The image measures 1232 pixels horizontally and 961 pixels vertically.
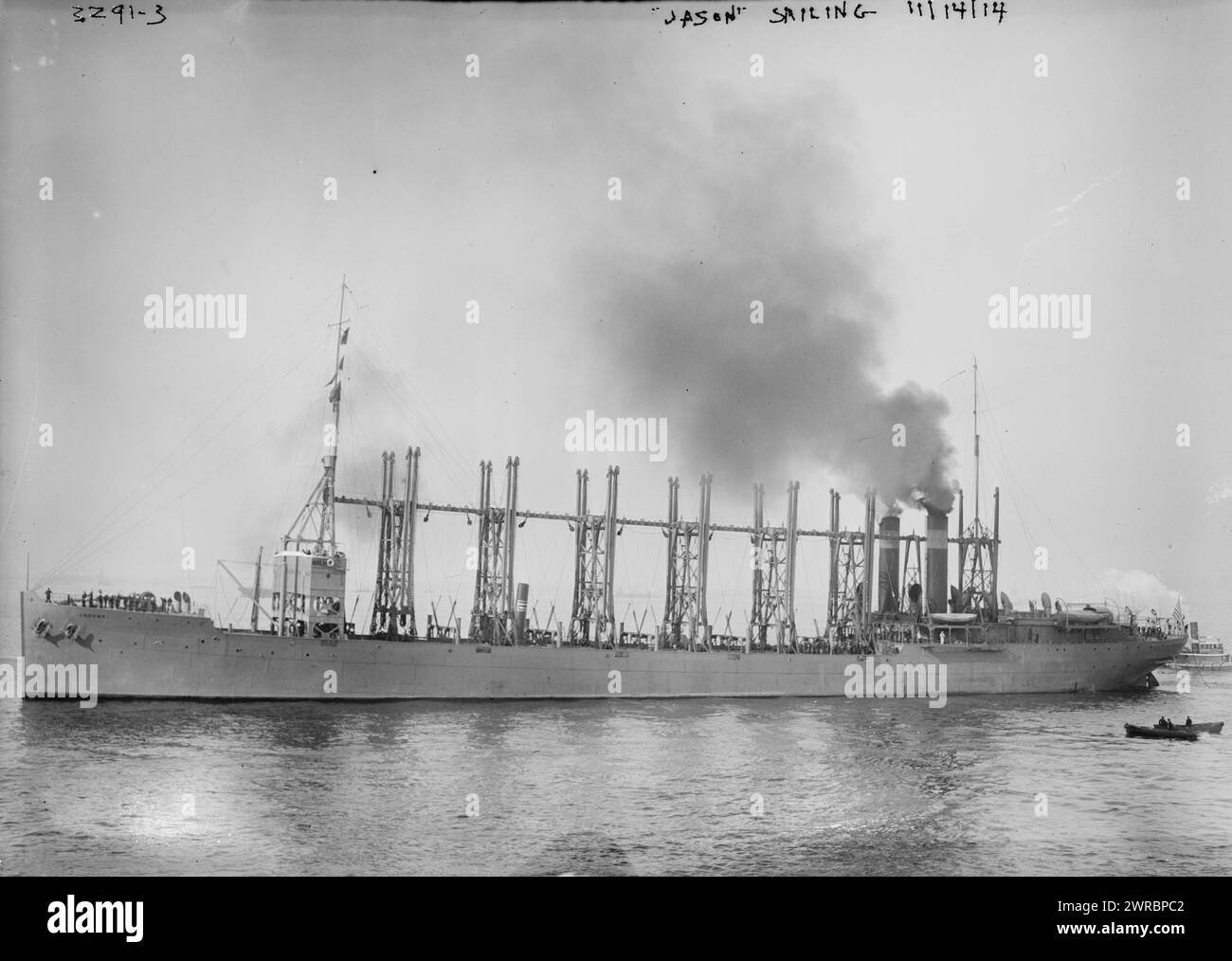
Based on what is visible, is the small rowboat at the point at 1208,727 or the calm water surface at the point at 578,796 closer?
the calm water surface at the point at 578,796

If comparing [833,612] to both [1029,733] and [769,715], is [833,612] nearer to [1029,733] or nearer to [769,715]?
[769,715]

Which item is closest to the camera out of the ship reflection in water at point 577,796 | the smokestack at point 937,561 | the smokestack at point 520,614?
the ship reflection in water at point 577,796

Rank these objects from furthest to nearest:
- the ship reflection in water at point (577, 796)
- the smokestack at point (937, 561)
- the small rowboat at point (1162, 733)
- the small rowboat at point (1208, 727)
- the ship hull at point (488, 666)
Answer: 1. the smokestack at point (937, 561)
2. the ship hull at point (488, 666)
3. the small rowboat at point (1208, 727)
4. the small rowboat at point (1162, 733)
5. the ship reflection in water at point (577, 796)

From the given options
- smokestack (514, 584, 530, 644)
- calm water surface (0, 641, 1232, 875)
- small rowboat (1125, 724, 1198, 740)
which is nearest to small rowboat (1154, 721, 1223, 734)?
small rowboat (1125, 724, 1198, 740)

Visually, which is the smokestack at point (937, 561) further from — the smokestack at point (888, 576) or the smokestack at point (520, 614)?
the smokestack at point (520, 614)

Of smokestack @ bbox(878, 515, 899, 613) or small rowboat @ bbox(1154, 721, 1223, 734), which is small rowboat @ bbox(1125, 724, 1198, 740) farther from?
smokestack @ bbox(878, 515, 899, 613)

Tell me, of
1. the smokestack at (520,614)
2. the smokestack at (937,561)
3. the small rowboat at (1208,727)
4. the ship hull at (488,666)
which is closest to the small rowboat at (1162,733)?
the small rowboat at (1208,727)

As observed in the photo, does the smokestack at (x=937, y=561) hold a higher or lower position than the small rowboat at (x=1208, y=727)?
higher

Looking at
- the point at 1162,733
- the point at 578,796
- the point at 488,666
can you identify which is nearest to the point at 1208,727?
the point at 1162,733
